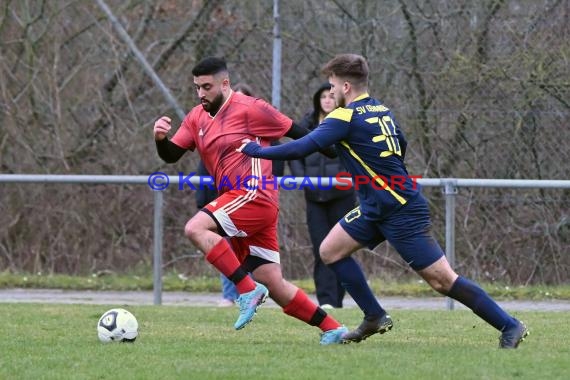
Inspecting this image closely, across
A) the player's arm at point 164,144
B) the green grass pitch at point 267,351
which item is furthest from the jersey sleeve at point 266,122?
the green grass pitch at point 267,351

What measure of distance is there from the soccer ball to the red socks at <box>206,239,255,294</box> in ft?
2.19

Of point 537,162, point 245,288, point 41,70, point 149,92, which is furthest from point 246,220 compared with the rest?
point 41,70

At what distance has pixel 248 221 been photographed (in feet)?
25.5

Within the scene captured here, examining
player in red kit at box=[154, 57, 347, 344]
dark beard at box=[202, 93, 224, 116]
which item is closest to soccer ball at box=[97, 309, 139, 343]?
player in red kit at box=[154, 57, 347, 344]

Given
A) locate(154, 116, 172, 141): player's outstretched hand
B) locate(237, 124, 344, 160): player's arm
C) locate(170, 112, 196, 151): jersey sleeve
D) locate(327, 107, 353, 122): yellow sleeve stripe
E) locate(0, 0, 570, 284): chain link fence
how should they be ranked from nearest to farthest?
locate(237, 124, 344, 160): player's arm → locate(327, 107, 353, 122): yellow sleeve stripe → locate(154, 116, 172, 141): player's outstretched hand → locate(170, 112, 196, 151): jersey sleeve → locate(0, 0, 570, 284): chain link fence

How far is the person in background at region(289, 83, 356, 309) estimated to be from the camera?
11.0 m

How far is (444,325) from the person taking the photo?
9008 mm

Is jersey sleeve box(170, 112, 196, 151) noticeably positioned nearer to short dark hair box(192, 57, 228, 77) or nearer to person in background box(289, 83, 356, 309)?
short dark hair box(192, 57, 228, 77)

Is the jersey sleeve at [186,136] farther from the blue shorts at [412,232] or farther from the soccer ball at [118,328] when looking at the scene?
the blue shorts at [412,232]

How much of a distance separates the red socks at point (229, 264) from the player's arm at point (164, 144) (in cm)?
86

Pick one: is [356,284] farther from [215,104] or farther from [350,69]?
[215,104]

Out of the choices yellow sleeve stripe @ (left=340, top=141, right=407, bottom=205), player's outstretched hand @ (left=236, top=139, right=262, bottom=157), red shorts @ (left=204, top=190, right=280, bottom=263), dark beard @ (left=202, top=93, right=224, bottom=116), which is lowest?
red shorts @ (left=204, top=190, right=280, bottom=263)

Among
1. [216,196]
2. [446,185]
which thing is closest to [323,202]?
[216,196]

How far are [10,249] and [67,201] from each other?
0.92m
